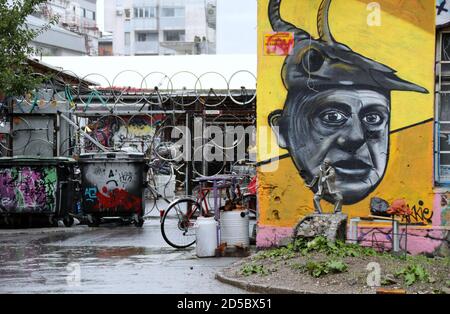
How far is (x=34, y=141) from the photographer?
2070cm

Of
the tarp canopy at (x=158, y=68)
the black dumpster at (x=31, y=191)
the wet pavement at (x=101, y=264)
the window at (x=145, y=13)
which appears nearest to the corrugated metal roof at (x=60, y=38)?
the window at (x=145, y=13)

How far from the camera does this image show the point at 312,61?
12734mm

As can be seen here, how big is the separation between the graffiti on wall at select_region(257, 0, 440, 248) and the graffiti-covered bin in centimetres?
556

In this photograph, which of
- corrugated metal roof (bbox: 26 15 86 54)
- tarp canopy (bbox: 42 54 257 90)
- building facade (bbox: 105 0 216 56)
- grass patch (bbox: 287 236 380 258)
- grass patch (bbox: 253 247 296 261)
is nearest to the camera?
grass patch (bbox: 287 236 380 258)

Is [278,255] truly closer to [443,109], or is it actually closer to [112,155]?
[443,109]

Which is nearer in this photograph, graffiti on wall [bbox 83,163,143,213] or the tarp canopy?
graffiti on wall [bbox 83,163,143,213]

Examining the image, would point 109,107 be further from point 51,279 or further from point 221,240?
point 51,279

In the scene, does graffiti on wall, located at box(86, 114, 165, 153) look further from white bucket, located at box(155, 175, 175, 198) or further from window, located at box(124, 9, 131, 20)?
window, located at box(124, 9, 131, 20)

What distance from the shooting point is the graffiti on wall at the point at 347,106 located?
12.4 meters

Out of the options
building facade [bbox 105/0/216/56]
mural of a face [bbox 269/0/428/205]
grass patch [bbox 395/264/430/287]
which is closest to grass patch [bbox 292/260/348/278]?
grass patch [bbox 395/264/430/287]

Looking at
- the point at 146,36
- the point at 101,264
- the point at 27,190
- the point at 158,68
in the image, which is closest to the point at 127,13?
the point at 146,36

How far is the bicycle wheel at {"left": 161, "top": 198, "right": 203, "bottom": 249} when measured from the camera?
1326 cm

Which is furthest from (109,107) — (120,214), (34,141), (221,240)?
(221,240)
